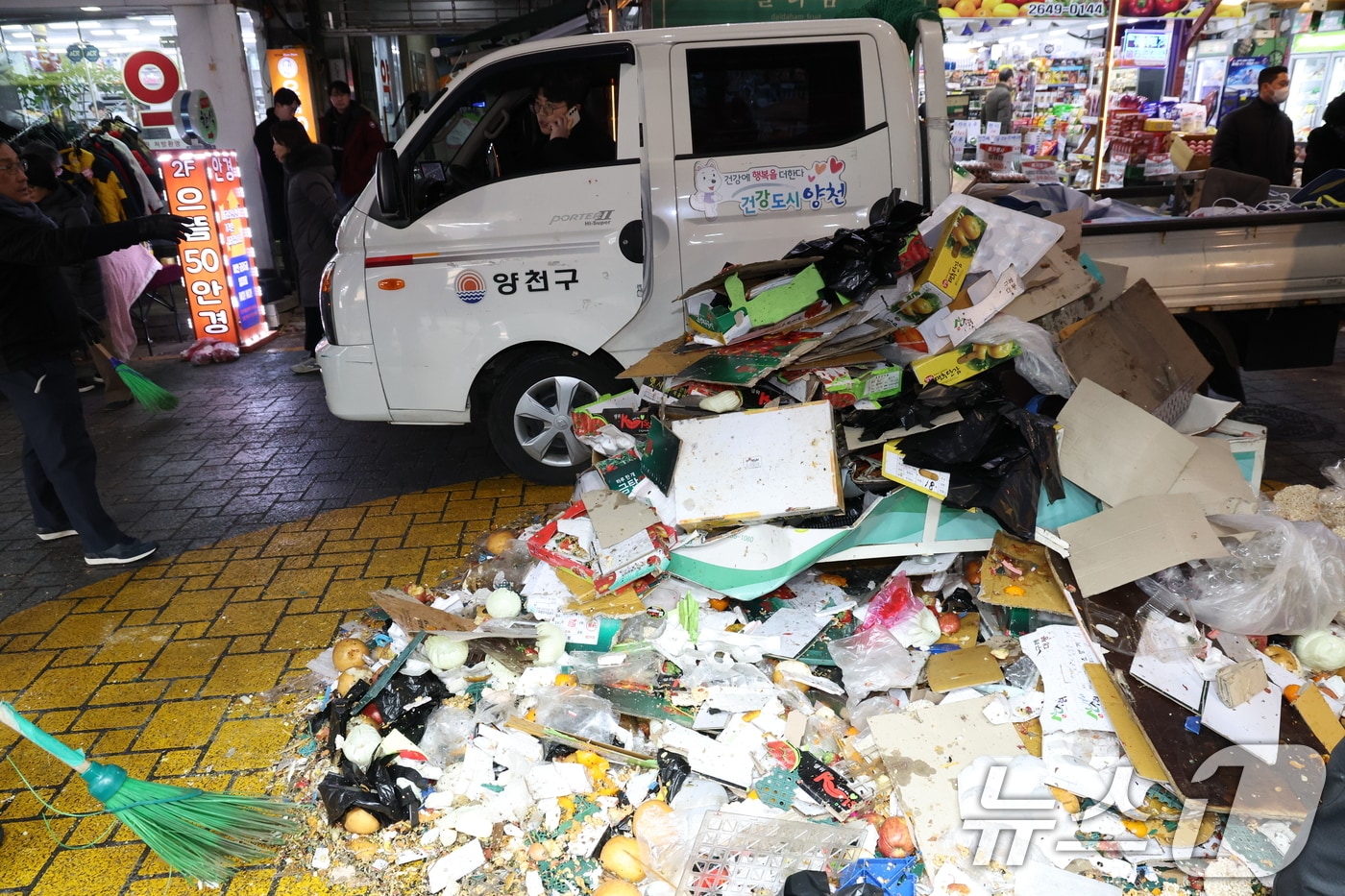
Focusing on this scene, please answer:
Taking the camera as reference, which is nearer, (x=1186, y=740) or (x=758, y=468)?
(x=1186, y=740)

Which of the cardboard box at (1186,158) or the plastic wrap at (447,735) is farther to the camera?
the cardboard box at (1186,158)

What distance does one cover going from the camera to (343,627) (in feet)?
13.1

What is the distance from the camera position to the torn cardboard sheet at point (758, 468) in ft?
11.2

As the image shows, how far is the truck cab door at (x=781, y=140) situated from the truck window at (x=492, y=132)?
418 millimetres

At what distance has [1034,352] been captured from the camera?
11.7 ft

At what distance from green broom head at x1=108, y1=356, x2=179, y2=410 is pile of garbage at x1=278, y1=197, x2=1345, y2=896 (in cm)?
313

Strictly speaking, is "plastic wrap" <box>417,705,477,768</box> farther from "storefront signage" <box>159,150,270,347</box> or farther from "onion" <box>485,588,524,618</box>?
"storefront signage" <box>159,150,270,347</box>

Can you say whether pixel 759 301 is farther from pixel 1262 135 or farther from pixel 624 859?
pixel 1262 135

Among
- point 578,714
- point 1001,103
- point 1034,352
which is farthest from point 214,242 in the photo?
point 1001,103

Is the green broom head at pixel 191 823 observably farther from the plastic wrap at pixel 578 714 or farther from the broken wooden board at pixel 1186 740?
the broken wooden board at pixel 1186 740

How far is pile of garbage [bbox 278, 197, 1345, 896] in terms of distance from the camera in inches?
106

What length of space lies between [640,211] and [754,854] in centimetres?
316

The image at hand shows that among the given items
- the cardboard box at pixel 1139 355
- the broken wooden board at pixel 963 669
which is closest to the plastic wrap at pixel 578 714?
the broken wooden board at pixel 963 669

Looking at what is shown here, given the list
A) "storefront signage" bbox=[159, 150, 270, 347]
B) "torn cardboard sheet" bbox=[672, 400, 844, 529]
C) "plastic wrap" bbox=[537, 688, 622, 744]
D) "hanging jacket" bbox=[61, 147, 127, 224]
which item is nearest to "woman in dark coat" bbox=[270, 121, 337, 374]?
"storefront signage" bbox=[159, 150, 270, 347]
